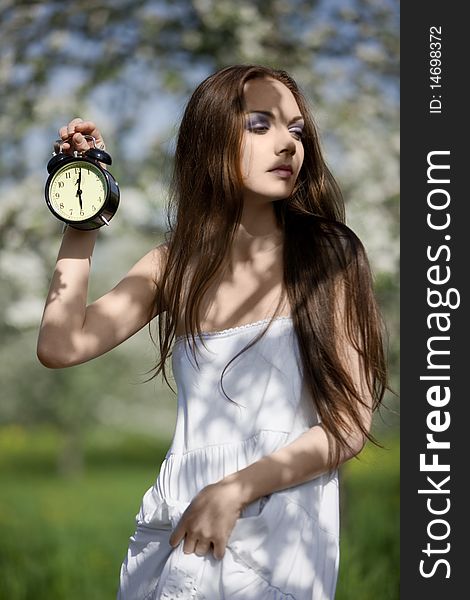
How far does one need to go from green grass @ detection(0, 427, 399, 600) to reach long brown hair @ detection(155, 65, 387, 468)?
1.06m

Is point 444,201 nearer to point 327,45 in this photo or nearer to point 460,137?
point 460,137

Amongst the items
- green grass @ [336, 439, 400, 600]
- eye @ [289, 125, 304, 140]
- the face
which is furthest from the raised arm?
green grass @ [336, 439, 400, 600]

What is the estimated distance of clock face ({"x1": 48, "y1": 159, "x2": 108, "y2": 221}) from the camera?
2488mm

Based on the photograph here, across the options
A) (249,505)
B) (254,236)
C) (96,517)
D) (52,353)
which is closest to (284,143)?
(254,236)

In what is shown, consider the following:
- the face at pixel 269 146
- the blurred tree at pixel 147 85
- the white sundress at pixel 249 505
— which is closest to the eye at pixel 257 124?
the face at pixel 269 146

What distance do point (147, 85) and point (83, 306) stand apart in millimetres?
4434

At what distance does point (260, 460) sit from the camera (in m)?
2.24

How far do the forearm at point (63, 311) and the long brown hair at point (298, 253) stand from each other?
208 millimetres

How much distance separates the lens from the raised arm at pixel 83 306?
2.43 meters

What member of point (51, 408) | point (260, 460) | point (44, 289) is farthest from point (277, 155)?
point (51, 408)

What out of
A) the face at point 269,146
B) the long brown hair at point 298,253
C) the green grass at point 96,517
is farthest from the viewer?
the green grass at point 96,517

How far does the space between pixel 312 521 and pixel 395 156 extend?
463 centimetres

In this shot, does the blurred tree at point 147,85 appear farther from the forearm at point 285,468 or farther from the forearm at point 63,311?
the forearm at point 285,468

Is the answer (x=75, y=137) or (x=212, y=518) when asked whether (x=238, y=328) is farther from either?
(x=75, y=137)
